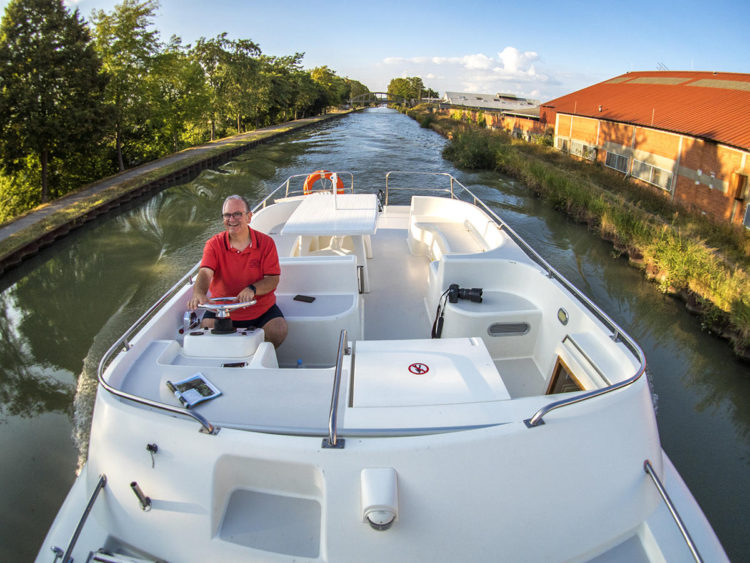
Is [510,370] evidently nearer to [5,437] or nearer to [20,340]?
[5,437]

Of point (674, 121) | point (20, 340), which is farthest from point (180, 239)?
point (674, 121)

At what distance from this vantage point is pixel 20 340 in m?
6.91

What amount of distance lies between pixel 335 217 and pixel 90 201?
13.0 meters

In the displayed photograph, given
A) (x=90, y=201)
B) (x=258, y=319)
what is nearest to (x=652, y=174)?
(x=258, y=319)

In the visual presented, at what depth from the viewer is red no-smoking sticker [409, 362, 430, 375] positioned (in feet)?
7.58

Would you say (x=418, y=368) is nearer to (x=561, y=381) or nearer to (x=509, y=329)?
(x=561, y=381)

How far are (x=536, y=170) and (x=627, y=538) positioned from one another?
16967mm

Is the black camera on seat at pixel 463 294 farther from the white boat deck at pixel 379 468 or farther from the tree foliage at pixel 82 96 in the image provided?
the tree foliage at pixel 82 96

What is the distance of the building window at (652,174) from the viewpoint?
14.1 m

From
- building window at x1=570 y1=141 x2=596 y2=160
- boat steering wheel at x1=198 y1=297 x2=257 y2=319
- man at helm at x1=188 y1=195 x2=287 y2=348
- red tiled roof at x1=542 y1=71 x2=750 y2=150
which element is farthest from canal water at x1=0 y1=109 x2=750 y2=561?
building window at x1=570 y1=141 x2=596 y2=160

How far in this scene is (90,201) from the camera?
14.0 m

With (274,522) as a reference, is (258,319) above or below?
above

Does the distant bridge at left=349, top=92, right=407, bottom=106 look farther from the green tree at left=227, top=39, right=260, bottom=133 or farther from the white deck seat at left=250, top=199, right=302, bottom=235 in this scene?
the white deck seat at left=250, top=199, right=302, bottom=235

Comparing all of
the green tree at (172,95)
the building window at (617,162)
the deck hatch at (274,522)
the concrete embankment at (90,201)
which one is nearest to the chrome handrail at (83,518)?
the deck hatch at (274,522)
